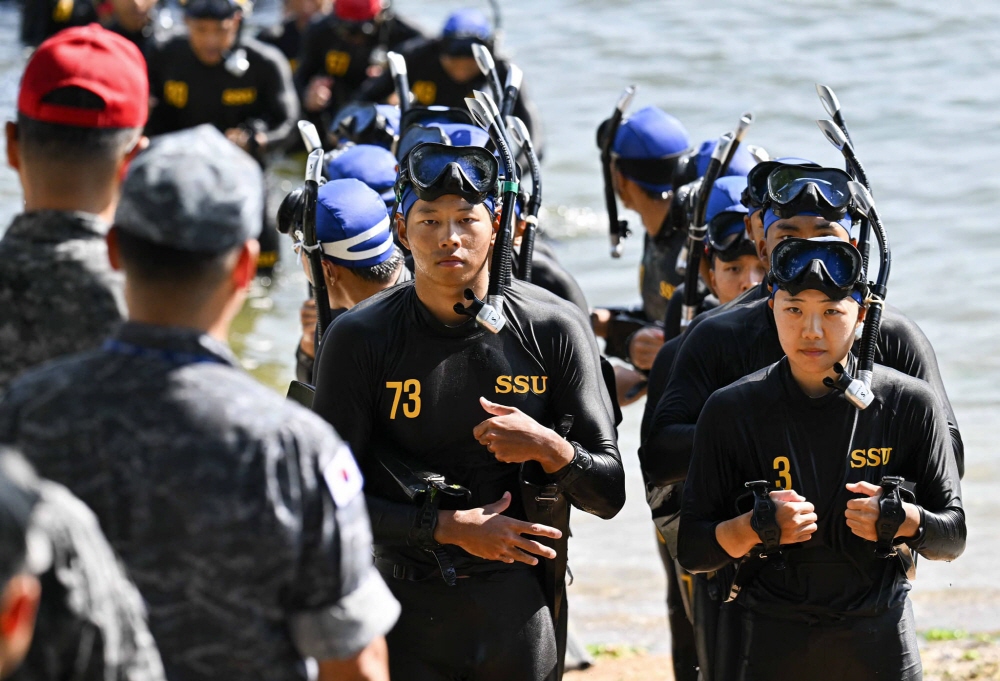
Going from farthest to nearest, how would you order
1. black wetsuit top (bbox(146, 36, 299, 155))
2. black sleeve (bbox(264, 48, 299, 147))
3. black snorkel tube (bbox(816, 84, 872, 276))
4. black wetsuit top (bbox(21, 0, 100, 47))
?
black wetsuit top (bbox(21, 0, 100, 47))
black sleeve (bbox(264, 48, 299, 147))
black wetsuit top (bbox(146, 36, 299, 155))
black snorkel tube (bbox(816, 84, 872, 276))

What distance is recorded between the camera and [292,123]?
10.6m

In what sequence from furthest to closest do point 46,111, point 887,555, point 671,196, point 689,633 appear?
point 671,196, point 689,633, point 887,555, point 46,111

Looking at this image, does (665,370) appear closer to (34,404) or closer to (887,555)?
(887,555)

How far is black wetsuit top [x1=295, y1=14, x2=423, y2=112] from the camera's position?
1293 centimetres

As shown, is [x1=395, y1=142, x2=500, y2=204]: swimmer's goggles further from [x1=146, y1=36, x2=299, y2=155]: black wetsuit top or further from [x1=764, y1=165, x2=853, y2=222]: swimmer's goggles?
[x1=146, y1=36, x2=299, y2=155]: black wetsuit top

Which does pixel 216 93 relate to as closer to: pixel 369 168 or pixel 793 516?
pixel 369 168

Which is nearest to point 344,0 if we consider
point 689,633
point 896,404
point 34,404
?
point 689,633

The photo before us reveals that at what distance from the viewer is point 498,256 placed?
3.94 metres

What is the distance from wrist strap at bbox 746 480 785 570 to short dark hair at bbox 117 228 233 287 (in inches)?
63.0

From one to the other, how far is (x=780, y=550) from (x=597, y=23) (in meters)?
15.8

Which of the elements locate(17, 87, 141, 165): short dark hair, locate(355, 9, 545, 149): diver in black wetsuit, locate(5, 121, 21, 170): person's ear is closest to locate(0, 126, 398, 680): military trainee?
locate(17, 87, 141, 165): short dark hair

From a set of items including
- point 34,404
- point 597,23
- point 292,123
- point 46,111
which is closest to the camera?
point 34,404

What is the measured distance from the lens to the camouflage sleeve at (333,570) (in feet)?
7.92

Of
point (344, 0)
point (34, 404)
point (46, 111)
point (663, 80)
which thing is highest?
point (46, 111)
